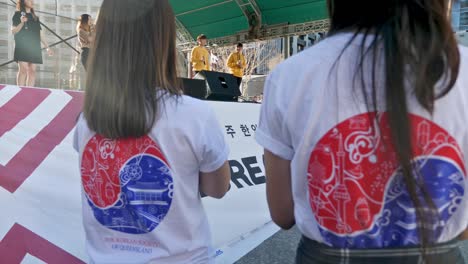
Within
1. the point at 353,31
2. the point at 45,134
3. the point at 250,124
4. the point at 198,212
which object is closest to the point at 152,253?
the point at 198,212

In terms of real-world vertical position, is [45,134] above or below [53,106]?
below

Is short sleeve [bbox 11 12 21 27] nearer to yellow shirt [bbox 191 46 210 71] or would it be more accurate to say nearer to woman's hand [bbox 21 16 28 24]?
woman's hand [bbox 21 16 28 24]

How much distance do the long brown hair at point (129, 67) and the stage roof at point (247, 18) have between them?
865 centimetres

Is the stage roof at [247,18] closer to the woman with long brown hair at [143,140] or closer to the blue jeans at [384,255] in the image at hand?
the woman with long brown hair at [143,140]

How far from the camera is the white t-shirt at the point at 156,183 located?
1141mm

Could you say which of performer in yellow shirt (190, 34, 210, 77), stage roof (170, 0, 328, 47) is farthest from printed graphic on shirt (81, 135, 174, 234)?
stage roof (170, 0, 328, 47)

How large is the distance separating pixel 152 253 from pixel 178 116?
1.43ft

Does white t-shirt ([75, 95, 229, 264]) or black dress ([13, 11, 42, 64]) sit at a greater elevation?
black dress ([13, 11, 42, 64])

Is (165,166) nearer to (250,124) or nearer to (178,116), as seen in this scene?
(178,116)

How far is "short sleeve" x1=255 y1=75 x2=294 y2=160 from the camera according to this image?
868 mm

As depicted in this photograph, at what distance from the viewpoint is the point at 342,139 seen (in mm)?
793

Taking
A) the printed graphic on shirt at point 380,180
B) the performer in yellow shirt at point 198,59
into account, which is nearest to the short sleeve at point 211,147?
the printed graphic on shirt at point 380,180

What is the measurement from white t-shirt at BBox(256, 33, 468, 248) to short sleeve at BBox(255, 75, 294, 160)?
0.02 metres

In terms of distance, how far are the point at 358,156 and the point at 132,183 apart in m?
0.70
